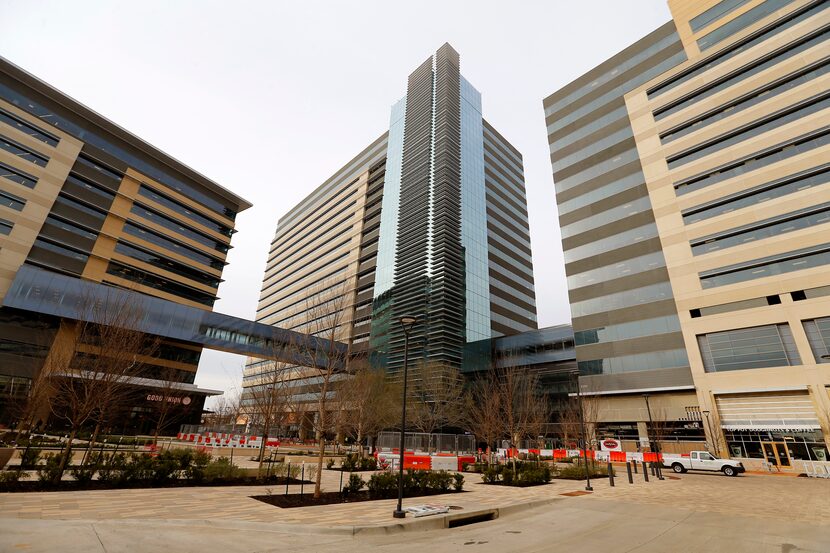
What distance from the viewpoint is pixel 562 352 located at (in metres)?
52.1

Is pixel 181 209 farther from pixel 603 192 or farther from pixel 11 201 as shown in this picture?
pixel 603 192

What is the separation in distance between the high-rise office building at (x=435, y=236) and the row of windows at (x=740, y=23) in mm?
33961

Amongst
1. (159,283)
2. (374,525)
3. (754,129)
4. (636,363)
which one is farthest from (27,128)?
(754,129)

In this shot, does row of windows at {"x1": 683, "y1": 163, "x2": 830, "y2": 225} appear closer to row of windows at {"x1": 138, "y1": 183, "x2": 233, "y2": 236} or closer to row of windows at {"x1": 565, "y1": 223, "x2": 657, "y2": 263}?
row of windows at {"x1": 565, "y1": 223, "x2": 657, "y2": 263}

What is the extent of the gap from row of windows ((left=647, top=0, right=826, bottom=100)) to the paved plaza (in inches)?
2053

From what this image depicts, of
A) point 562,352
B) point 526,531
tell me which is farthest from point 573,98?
point 526,531

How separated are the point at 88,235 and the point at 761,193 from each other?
3322 inches

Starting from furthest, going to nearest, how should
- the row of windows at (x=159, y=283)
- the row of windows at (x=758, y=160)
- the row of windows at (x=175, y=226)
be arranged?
the row of windows at (x=175, y=226) → the row of windows at (x=159, y=283) → the row of windows at (x=758, y=160)

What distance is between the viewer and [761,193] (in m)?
39.2

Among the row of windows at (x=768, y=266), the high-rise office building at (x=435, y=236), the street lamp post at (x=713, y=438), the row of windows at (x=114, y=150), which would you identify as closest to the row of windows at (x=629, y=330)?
the row of windows at (x=768, y=266)

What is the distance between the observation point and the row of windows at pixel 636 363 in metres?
40.3

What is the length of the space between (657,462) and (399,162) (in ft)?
188

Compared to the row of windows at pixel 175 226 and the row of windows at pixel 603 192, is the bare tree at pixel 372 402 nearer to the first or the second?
the row of windows at pixel 603 192

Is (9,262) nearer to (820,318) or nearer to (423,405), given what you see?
(423,405)
